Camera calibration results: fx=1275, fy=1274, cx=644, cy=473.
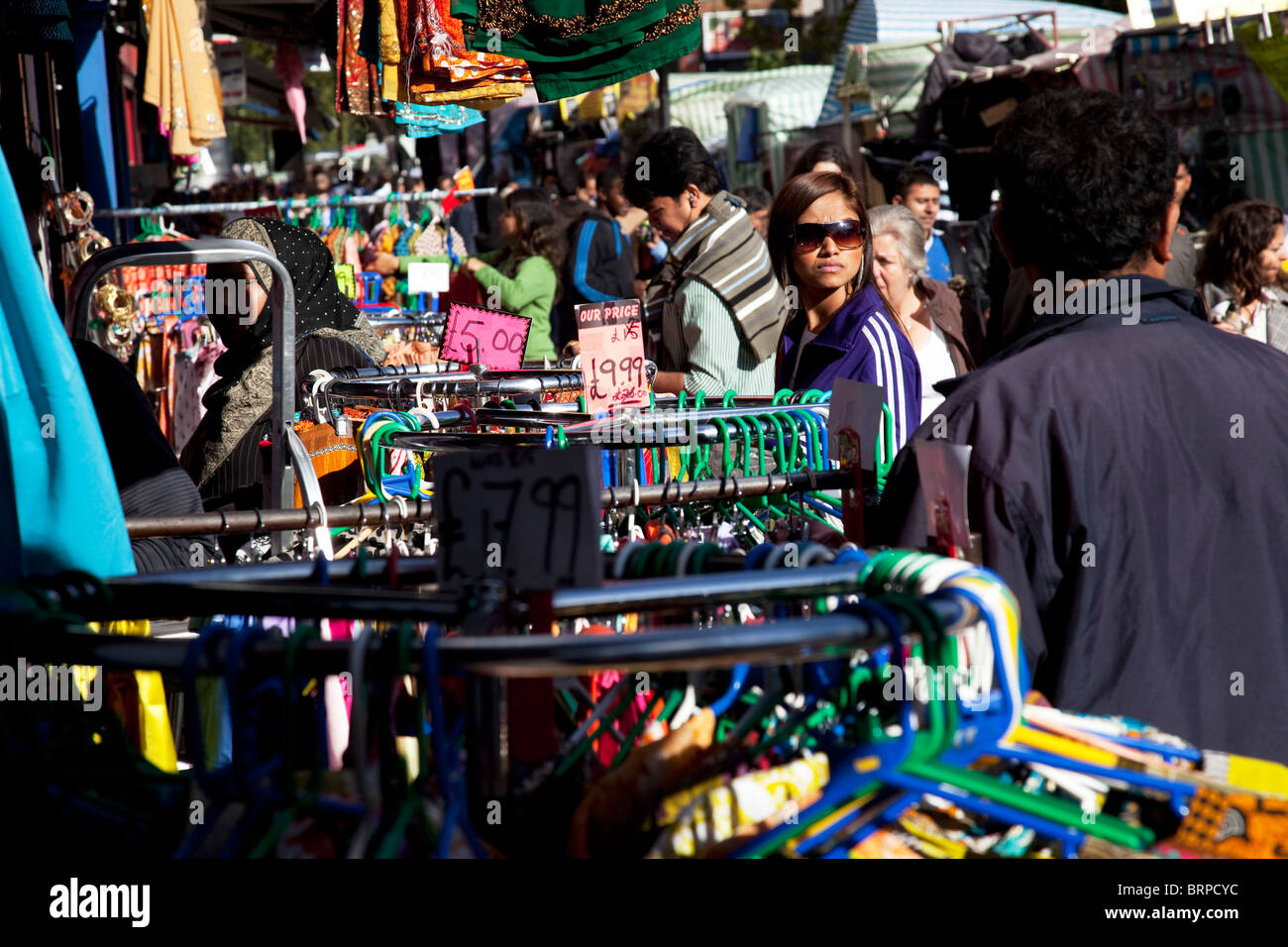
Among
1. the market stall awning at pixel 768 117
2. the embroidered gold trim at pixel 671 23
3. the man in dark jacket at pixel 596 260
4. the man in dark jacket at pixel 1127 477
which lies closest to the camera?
the man in dark jacket at pixel 1127 477

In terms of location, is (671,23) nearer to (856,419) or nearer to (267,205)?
(856,419)

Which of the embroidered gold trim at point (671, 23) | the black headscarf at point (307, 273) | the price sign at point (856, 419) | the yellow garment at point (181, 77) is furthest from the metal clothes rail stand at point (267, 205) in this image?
the price sign at point (856, 419)

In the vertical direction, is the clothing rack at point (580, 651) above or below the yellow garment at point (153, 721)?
above

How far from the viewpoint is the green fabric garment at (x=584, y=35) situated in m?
4.29

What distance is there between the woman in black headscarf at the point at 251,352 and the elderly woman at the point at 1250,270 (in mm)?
4134

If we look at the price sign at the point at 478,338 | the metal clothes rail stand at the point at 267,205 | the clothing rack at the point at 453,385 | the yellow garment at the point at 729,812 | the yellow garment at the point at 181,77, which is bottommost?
the yellow garment at the point at 729,812

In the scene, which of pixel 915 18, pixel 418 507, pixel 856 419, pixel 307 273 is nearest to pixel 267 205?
pixel 307 273

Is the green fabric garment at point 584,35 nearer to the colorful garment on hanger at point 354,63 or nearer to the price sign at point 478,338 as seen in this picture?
the price sign at point 478,338

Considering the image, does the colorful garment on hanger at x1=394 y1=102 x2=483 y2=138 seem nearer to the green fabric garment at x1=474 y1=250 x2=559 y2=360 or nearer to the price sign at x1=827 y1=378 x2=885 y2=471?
the green fabric garment at x1=474 y1=250 x2=559 y2=360

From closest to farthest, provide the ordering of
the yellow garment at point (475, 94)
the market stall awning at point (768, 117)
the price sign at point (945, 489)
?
1. the price sign at point (945, 489)
2. the yellow garment at point (475, 94)
3. the market stall awning at point (768, 117)

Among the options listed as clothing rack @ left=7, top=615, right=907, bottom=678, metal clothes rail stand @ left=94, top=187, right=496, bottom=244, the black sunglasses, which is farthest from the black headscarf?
clothing rack @ left=7, top=615, right=907, bottom=678

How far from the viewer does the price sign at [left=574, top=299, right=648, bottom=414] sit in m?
3.20

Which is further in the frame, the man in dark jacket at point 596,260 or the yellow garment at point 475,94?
the man in dark jacket at point 596,260
